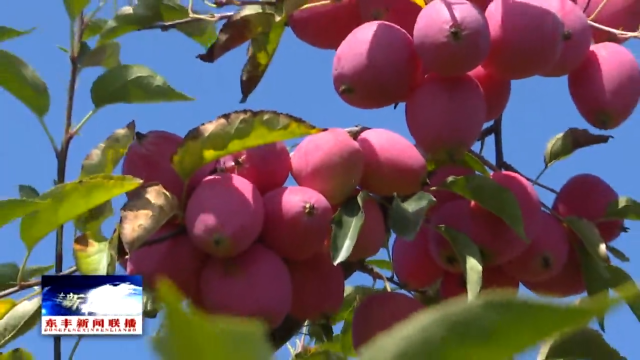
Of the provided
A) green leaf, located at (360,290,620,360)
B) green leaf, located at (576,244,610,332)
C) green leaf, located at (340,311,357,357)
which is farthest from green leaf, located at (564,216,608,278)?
green leaf, located at (360,290,620,360)

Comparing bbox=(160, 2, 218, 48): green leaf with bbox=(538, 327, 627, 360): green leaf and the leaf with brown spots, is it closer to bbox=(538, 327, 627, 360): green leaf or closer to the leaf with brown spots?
the leaf with brown spots

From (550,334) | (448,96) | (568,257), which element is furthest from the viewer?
(568,257)

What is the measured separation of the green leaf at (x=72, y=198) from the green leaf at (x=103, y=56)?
30 centimetres

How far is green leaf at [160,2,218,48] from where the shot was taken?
3.88 feet

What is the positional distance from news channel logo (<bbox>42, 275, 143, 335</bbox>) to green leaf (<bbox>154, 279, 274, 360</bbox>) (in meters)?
0.70

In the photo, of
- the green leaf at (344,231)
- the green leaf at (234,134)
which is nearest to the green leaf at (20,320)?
the green leaf at (234,134)

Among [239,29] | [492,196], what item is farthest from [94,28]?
[492,196]

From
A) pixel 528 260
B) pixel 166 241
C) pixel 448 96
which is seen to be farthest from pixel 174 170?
pixel 528 260

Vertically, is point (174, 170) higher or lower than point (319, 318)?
higher

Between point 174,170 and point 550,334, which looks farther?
point 174,170

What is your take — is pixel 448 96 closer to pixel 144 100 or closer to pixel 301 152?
pixel 301 152

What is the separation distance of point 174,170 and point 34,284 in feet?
0.71

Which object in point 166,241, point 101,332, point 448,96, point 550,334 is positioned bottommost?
point 101,332

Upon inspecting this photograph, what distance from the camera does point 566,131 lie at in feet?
3.84
